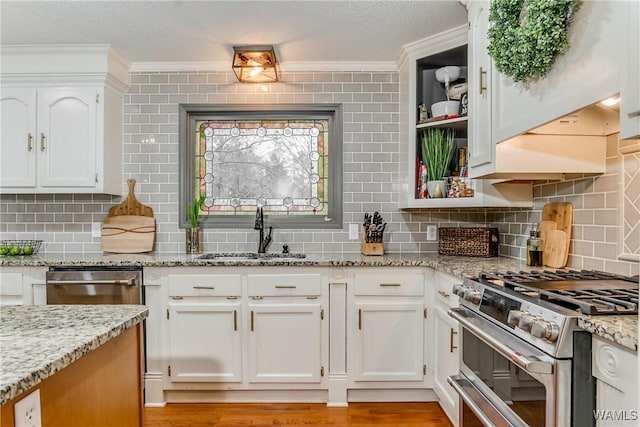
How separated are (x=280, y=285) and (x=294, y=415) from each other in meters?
0.76

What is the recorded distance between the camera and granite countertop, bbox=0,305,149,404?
2.55ft

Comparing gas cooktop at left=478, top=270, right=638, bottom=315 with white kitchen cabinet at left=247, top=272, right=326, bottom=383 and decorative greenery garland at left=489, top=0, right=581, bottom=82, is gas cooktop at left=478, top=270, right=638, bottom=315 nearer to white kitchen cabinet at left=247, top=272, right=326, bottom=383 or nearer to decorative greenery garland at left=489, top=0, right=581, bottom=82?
decorative greenery garland at left=489, top=0, right=581, bottom=82

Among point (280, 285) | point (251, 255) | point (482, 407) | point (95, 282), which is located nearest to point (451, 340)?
point (482, 407)

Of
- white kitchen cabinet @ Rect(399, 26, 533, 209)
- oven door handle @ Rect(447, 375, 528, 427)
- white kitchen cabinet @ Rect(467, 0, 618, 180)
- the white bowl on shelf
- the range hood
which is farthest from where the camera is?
the white bowl on shelf

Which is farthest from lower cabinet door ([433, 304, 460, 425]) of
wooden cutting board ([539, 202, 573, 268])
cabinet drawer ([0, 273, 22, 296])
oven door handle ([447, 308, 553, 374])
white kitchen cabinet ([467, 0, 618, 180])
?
cabinet drawer ([0, 273, 22, 296])

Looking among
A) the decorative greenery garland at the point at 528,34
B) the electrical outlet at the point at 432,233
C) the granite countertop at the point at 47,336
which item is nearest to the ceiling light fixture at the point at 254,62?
the decorative greenery garland at the point at 528,34

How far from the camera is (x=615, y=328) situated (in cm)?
102

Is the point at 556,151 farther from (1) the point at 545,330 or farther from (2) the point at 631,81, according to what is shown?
(1) the point at 545,330

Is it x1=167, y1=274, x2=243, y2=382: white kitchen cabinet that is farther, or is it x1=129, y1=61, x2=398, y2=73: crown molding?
x1=129, y1=61, x2=398, y2=73: crown molding

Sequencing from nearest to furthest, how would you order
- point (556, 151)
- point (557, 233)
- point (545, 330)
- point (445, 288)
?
point (545, 330) → point (556, 151) → point (557, 233) → point (445, 288)

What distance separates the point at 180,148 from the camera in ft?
10.0

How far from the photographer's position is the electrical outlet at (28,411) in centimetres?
79

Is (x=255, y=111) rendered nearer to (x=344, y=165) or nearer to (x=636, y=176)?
(x=344, y=165)

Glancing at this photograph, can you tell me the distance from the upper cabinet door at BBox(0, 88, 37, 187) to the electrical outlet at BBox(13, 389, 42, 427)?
95.7 inches
